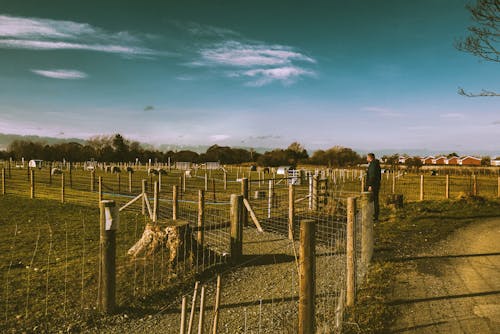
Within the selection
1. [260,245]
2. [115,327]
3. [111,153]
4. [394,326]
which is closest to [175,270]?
[115,327]

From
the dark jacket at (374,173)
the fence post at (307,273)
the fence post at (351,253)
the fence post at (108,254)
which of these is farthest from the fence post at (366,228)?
the dark jacket at (374,173)

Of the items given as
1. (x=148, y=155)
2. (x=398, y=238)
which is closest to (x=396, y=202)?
(x=398, y=238)

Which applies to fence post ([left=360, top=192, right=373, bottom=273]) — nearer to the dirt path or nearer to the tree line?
the dirt path

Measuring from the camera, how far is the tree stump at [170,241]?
21.4 feet

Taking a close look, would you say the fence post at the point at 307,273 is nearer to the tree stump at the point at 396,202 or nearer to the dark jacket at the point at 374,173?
the dark jacket at the point at 374,173

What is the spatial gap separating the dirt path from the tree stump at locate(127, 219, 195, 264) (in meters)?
3.69

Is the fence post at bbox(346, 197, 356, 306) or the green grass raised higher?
the fence post at bbox(346, 197, 356, 306)

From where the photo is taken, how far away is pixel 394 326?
4.49m

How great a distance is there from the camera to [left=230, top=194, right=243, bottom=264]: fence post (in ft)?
23.2

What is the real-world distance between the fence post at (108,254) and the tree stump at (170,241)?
1.68 m

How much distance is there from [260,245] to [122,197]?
13.0 m

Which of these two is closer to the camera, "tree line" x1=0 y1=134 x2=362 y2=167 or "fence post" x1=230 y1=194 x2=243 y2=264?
"fence post" x1=230 y1=194 x2=243 y2=264

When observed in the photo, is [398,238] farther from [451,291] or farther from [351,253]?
[351,253]

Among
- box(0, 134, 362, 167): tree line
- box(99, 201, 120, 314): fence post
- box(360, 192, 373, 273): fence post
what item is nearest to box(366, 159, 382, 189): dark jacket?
box(360, 192, 373, 273): fence post
